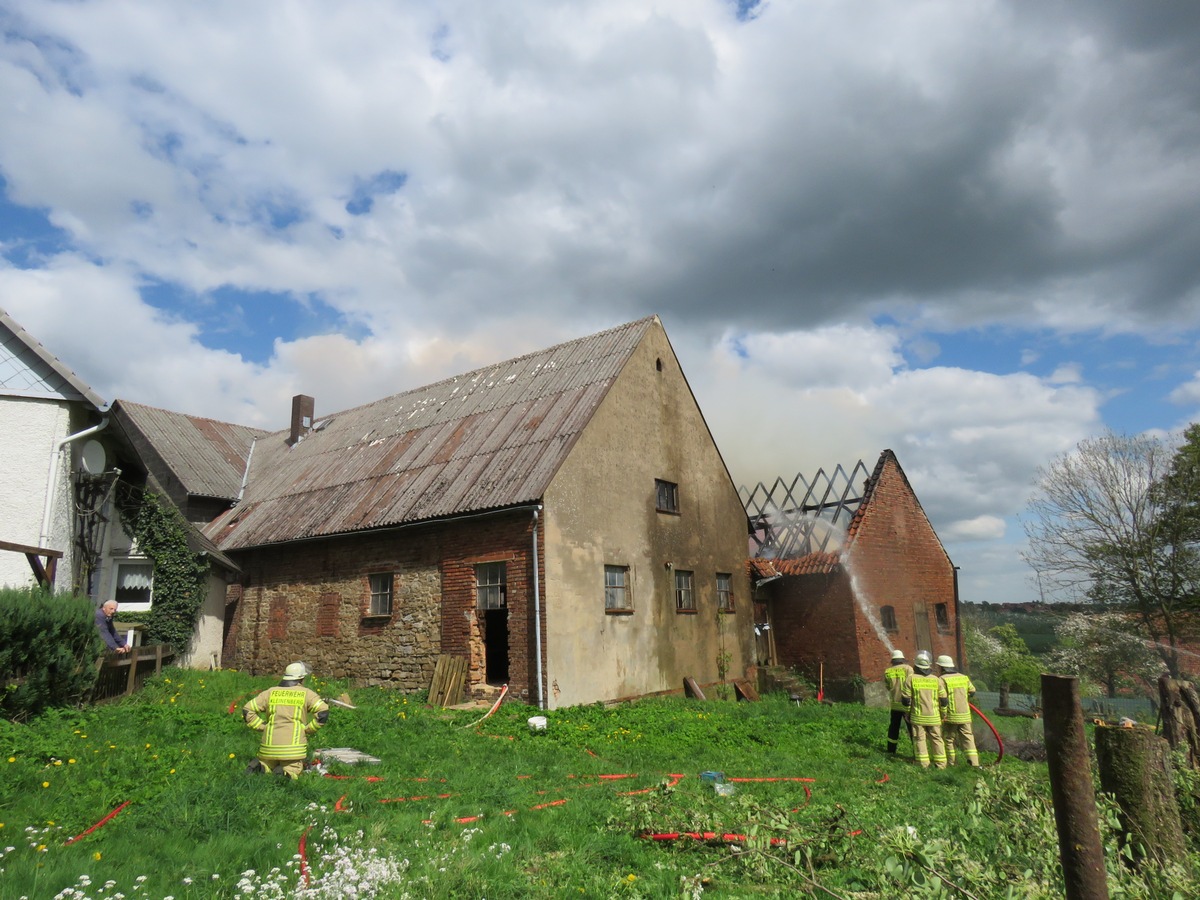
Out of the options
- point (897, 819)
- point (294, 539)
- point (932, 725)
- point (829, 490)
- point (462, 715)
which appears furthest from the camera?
point (829, 490)

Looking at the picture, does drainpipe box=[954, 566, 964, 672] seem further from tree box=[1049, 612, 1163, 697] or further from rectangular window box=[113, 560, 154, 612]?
rectangular window box=[113, 560, 154, 612]

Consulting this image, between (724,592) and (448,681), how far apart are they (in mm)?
8258

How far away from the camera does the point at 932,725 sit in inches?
437

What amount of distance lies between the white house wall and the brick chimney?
12.1 meters

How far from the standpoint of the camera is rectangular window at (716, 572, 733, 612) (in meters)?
20.0

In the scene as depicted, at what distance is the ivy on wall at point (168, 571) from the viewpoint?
717 inches

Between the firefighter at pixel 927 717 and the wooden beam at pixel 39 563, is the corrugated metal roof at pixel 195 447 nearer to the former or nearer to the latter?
the wooden beam at pixel 39 563

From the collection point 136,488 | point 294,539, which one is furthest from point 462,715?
point 136,488

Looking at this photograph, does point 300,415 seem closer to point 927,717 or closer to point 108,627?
point 108,627

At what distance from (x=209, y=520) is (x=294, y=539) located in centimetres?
582

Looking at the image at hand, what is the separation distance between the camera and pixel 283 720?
25.9 ft

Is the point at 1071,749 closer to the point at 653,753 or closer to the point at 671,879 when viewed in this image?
the point at 671,879

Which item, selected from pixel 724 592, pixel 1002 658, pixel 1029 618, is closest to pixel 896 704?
pixel 724 592

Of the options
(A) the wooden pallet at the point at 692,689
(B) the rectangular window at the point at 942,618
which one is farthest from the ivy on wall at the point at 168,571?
(B) the rectangular window at the point at 942,618
